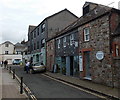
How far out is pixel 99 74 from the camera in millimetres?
14336

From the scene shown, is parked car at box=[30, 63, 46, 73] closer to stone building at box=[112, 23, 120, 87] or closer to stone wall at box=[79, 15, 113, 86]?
stone wall at box=[79, 15, 113, 86]

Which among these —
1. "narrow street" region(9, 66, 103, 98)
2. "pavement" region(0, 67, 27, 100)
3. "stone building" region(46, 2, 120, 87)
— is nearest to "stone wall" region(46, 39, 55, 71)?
"stone building" region(46, 2, 120, 87)

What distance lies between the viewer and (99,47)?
14508 mm

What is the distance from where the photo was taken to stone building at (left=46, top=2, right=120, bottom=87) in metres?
13.2

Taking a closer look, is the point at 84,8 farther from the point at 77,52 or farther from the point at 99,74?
the point at 99,74

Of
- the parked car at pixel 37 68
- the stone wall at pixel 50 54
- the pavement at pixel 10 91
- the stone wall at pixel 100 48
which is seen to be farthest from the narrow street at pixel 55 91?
the stone wall at pixel 50 54

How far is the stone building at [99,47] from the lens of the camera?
1323 cm

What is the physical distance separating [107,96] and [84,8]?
13596 mm

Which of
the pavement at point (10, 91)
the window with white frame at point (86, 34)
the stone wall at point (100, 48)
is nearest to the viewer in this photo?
the pavement at point (10, 91)

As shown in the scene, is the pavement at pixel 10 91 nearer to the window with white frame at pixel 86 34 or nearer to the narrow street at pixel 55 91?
the narrow street at pixel 55 91

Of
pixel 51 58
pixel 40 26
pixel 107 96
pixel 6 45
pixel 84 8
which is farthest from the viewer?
pixel 6 45

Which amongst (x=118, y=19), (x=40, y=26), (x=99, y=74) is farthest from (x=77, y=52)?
(x=40, y=26)

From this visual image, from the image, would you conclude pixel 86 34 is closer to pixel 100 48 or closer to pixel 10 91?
pixel 100 48

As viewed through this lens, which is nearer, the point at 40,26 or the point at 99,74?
the point at 99,74
